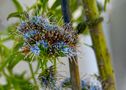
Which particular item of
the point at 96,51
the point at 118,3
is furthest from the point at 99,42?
the point at 118,3

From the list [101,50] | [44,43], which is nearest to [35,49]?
[44,43]

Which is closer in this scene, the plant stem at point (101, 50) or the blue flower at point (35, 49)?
the blue flower at point (35, 49)

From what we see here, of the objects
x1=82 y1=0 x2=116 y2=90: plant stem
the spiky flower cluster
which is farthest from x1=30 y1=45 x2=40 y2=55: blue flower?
x1=82 y1=0 x2=116 y2=90: plant stem

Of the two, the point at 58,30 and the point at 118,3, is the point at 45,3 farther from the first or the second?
the point at 118,3

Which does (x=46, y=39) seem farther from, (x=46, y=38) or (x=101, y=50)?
(x=101, y=50)

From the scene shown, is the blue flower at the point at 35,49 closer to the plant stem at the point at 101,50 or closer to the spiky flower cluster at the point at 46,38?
the spiky flower cluster at the point at 46,38

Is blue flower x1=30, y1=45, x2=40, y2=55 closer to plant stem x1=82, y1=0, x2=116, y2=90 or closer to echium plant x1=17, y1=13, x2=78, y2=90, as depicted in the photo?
echium plant x1=17, y1=13, x2=78, y2=90

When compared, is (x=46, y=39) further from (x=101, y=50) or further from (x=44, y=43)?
(x=101, y=50)

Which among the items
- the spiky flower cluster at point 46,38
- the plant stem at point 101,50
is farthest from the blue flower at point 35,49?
the plant stem at point 101,50
